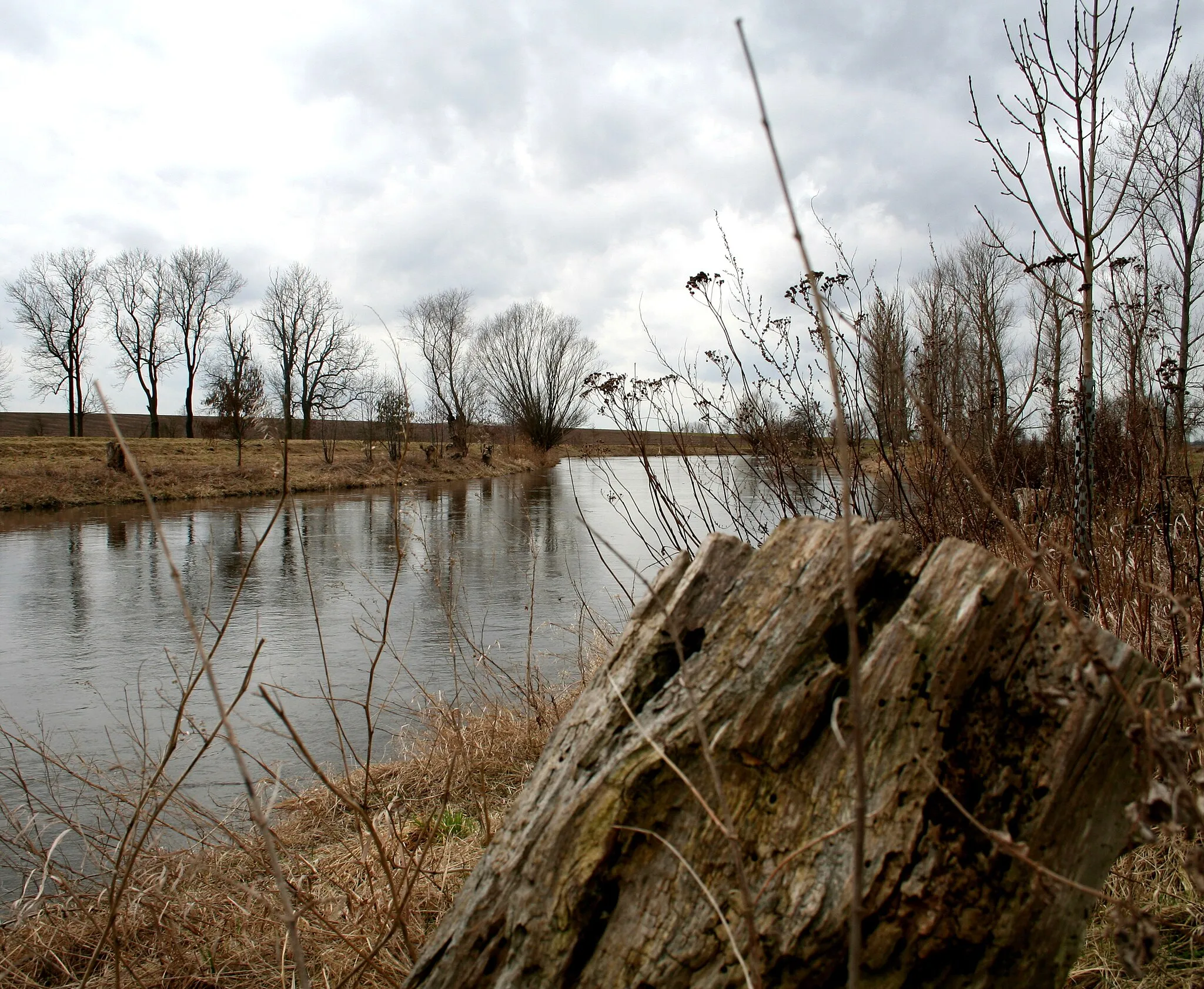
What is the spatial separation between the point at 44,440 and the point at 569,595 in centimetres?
2845

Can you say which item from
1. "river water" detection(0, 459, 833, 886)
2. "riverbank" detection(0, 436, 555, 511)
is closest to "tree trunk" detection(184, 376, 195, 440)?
"riverbank" detection(0, 436, 555, 511)

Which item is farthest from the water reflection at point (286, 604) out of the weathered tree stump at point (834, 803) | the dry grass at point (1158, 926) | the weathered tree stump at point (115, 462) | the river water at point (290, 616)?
the weathered tree stump at point (115, 462)

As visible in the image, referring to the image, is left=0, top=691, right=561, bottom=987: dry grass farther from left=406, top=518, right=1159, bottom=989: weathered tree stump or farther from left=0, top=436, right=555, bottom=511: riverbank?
left=0, top=436, right=555, bottom=511: riverbank

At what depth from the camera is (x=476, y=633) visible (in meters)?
6.97

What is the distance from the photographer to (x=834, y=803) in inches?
56.1

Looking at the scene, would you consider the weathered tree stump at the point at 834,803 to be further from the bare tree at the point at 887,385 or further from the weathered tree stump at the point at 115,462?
the weathered tree stump at the point at 115,462

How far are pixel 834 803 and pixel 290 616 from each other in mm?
7717

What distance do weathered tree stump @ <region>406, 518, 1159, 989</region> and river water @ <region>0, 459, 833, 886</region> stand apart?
1.71ft

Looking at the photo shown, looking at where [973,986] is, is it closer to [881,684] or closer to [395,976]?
[881,684]

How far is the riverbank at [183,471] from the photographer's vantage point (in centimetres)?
1962

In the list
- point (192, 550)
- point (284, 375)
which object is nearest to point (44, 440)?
point (284, 375)

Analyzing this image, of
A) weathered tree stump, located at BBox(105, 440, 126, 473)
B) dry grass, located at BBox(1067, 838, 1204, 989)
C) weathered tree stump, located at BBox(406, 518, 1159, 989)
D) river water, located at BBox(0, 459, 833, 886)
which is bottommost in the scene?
river water, located at BBox(0, 459, 833, 886)

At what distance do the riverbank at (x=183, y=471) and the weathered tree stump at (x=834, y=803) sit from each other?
45.5 ft

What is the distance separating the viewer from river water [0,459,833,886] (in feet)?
15.8
